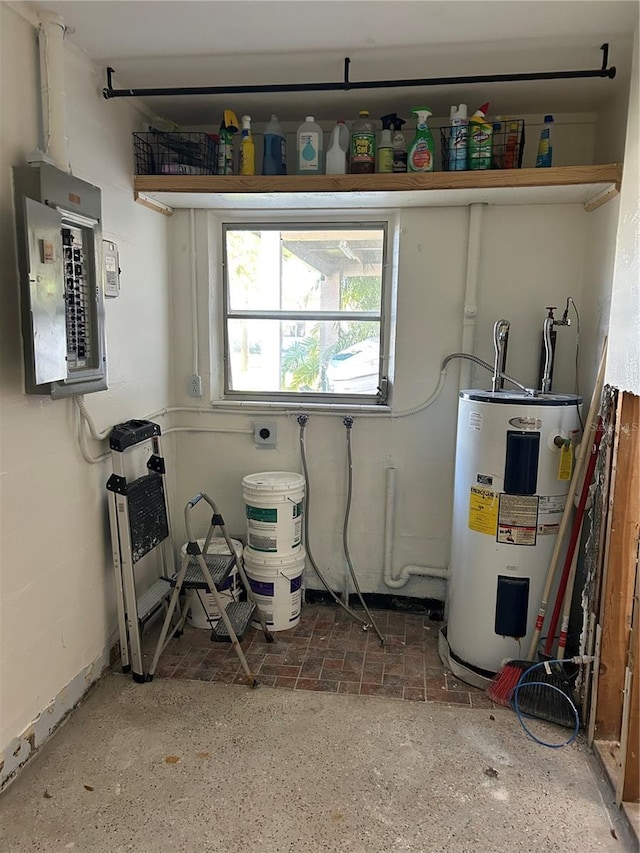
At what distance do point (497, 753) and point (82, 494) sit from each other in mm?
1839

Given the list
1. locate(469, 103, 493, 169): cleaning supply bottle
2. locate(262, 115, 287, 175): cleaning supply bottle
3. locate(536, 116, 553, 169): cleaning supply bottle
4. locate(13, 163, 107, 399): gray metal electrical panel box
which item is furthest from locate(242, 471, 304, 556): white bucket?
locate(536, 116, 553, 169): cleaning supply bottle

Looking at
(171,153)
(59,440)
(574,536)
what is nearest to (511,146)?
(171,153)

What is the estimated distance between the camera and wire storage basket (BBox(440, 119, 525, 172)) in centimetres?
241

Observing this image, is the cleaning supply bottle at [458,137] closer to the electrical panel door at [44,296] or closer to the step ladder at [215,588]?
the electrical panel door at [44,296]

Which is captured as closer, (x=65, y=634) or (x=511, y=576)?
(x=65, y=634)

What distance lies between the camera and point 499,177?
92.0 inches

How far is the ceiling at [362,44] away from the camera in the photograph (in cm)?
175

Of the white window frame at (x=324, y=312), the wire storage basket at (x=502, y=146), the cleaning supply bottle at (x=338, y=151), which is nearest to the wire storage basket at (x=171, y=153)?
the white window frame at (x=324, y=312)

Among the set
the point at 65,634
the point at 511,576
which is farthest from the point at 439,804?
the point at 65,634

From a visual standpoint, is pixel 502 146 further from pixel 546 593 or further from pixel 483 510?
pixel 546 593

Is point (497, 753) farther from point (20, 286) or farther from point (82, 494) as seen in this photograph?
point (20, 286)

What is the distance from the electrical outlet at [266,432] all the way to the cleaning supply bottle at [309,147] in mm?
1272

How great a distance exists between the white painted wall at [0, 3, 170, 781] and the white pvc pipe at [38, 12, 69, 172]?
3 centimetres

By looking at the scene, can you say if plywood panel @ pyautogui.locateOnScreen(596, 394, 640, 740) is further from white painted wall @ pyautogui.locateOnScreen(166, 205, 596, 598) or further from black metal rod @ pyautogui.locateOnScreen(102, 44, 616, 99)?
black metal rod @ pyautogui.locateOnScreen(102, 44, 616, 99)
